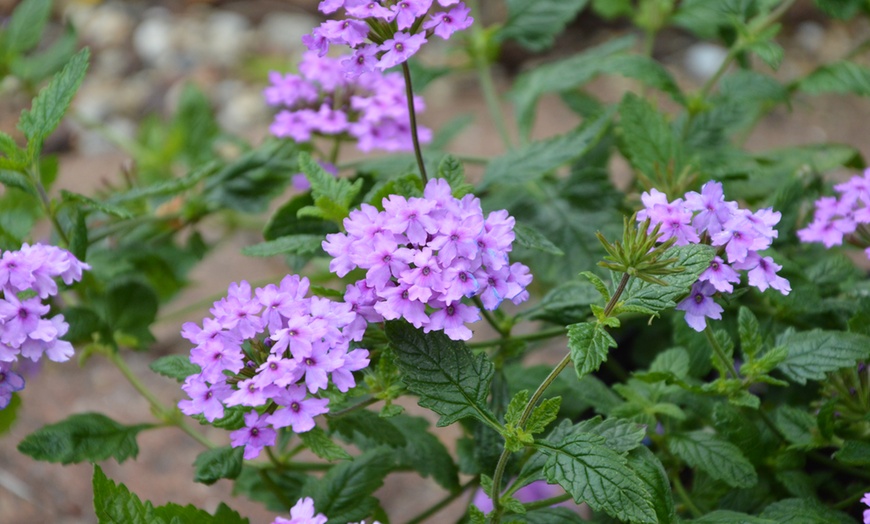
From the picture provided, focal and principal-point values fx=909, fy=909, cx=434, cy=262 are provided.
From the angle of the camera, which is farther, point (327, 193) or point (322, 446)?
point (327, 193)

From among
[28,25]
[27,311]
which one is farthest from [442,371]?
[28,25]

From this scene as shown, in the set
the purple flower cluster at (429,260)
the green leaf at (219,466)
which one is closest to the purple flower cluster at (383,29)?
the purple flower cluster at (429,260)

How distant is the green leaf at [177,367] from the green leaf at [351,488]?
0.23 m

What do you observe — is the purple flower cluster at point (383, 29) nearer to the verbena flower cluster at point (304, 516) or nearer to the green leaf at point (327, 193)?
the green leaf at point (327, 193)

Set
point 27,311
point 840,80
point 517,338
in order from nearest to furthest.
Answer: point 27,311 → point 517,338 → point 840,80

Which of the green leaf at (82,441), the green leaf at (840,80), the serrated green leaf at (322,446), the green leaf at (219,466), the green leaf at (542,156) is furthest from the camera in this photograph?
the green leaf at (840,80)

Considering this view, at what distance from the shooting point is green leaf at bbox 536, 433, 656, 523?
93 cm

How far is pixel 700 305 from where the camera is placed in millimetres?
972

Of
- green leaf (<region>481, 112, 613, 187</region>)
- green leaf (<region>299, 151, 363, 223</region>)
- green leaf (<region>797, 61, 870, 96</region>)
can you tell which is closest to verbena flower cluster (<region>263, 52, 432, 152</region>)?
green leaf (<region>481, 112, 613, 187</region>)

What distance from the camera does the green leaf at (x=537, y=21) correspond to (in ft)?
5.53

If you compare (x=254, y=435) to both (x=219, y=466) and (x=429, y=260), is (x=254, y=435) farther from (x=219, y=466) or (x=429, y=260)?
(x=429, y=260)

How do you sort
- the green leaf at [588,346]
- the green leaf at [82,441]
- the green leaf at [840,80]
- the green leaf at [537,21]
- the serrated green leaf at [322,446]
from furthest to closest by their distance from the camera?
the green leaf at [537,21], the green leaf at [840,80], the green leaf at [82,441], the serrated green leaf at [322,446], the green leaf at [588,346]

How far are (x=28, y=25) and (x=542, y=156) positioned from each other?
39.6 inches

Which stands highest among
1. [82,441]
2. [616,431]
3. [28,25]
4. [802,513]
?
[28,25]
